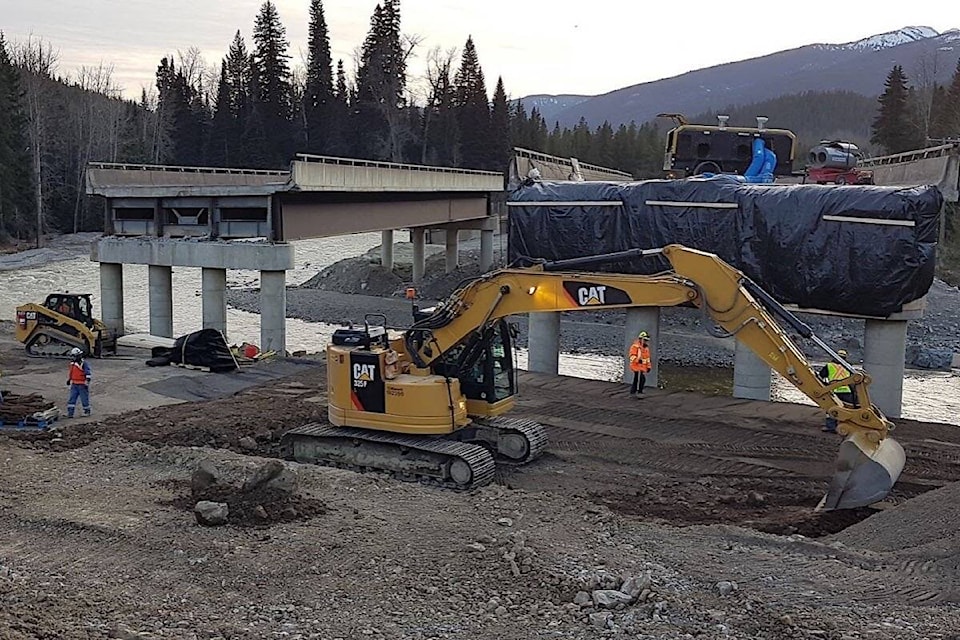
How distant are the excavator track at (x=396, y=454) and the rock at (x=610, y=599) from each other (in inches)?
189

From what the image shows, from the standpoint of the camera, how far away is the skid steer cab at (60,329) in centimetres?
2608

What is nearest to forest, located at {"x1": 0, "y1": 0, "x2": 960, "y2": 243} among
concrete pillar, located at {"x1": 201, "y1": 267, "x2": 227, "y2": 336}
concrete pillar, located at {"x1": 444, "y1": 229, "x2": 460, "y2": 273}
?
concrete pillar, located at {"x1": 444, "y1": 229, "x2": 460, "y2": 273}

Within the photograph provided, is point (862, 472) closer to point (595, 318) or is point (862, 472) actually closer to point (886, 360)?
point (886, 360)

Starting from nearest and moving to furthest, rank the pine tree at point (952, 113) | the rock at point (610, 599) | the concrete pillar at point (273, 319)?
the rock at point (610, 599) < the concrete pillar at point (273, 319) < the pine tree at point (952, 113)

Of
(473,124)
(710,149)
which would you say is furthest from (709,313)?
(473,124)

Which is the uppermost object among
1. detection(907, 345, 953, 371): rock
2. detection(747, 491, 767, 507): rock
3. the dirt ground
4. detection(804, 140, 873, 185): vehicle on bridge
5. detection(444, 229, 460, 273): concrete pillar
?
detection(804, 140, 873, 185): vehicle on bridge

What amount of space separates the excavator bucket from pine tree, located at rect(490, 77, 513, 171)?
73.2 m

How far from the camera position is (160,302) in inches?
1179

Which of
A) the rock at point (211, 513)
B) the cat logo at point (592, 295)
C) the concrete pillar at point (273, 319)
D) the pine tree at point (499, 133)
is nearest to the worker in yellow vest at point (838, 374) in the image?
the cat logo at point (592, 295)

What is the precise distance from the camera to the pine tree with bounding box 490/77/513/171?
281 ft

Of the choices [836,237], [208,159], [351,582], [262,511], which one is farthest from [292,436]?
[208,159]

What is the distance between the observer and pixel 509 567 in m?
10.4

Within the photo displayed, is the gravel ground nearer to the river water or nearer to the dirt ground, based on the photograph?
the river water

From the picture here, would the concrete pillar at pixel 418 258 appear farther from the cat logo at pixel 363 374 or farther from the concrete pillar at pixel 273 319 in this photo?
the cat logo at pixel 363 374
